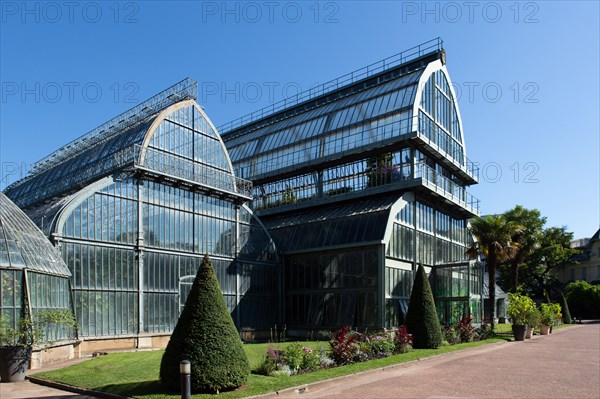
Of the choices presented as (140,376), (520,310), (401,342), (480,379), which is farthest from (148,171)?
(520,310)

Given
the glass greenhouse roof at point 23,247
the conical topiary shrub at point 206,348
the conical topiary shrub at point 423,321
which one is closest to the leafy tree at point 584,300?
the conical topiary shrub at point 423,321

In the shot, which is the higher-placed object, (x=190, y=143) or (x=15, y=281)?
(x=190, y=143)

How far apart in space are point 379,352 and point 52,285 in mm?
14782

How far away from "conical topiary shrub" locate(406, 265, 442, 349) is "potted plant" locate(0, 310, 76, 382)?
54.7 feet

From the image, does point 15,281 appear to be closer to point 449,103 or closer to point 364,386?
point 364,386

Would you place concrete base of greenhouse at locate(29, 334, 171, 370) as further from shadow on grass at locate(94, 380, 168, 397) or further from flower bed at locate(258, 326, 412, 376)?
flower bed at locate(258, 326, 412, 376)

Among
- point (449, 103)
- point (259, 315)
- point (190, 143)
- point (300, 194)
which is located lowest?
point (259, 315)

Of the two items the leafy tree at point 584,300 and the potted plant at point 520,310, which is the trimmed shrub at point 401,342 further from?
the leafy tree at point 584,300

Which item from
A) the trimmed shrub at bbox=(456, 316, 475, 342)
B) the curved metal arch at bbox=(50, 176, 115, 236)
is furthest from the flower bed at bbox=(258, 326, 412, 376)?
the curved metal arch at bbox=(50, 176, 115, 236)

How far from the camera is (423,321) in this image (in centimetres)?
2694

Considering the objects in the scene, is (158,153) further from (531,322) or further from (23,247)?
(531,322)

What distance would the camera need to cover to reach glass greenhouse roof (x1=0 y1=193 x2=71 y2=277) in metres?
19.8

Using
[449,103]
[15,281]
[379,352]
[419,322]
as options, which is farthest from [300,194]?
[15,281]

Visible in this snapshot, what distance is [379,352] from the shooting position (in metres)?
23.2
